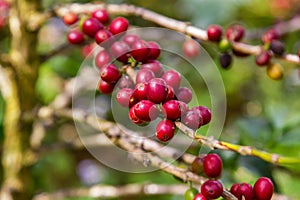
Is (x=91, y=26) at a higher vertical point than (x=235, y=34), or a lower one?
lower

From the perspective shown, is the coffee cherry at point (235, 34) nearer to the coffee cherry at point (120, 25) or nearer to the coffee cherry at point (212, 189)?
the coffee cherry at point (120, 25)

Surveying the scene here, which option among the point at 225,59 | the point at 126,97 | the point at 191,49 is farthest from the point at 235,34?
the point at 126,97

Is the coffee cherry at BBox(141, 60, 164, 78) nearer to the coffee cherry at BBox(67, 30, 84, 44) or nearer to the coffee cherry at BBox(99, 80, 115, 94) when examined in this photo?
the coffee cherry at BBox(99, 80, 115, 94)

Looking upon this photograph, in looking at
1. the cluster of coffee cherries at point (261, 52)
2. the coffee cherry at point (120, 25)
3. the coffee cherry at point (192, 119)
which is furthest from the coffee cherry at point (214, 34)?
the coffee cherry at point (192, 119)

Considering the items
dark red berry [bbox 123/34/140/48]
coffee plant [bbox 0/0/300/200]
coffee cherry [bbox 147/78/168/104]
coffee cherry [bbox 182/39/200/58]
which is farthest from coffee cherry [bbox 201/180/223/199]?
coffee cherry [bbox 182/39/200/58]

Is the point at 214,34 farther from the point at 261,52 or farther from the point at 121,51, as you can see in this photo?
the point at 121,51

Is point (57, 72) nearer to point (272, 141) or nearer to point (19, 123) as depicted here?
point (19, 123)
